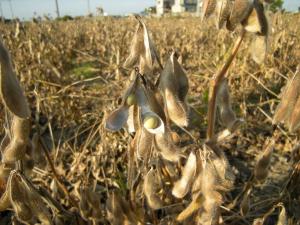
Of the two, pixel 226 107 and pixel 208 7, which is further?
pixel 226 107

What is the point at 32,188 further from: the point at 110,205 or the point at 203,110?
the point at 203,110

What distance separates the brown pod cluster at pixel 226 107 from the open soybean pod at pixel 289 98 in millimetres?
102

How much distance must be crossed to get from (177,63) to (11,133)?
36 centimetres

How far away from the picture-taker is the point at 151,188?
831mm

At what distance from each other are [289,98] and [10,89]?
53cm

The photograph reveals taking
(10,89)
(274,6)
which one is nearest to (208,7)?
(10,89)

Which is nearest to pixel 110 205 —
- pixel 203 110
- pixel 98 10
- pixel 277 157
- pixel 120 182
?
pixel 120 182

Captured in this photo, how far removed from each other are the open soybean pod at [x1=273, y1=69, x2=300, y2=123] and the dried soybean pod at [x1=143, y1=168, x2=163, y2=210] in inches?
12.3

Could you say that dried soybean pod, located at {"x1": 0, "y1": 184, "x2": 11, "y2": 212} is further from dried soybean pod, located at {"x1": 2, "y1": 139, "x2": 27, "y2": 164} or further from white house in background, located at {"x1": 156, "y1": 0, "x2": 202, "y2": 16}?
white house in background, located at {"x1": 156, "y1": 0, "x2": 202, "y2": 16}

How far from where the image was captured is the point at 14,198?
0.74 m

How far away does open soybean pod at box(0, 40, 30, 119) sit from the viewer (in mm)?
536

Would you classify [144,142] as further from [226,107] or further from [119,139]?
[119,139]

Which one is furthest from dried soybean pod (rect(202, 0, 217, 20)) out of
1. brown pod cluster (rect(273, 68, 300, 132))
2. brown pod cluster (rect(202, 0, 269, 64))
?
brown pod cluster (rect(273, 68, 300, 132))

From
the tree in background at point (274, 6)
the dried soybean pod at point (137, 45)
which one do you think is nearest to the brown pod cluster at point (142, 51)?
the dried soybean pod at point (137, 45)
